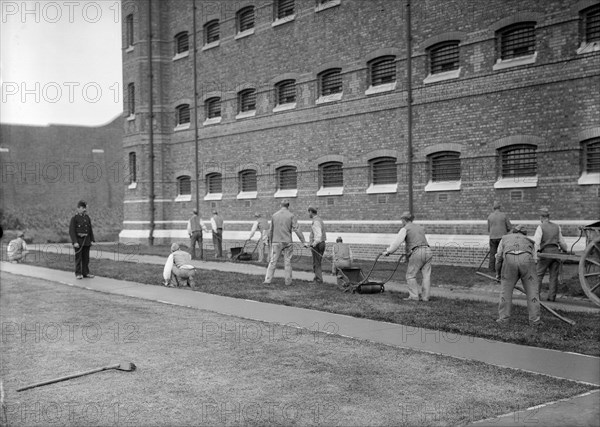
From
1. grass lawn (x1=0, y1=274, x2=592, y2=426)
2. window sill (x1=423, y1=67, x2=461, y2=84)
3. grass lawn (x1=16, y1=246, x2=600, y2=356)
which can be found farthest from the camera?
window sill (x1=423, y1=67, x2=461, y2=84)

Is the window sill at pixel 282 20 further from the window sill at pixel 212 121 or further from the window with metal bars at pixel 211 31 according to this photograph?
the window sill at pixel 212 121

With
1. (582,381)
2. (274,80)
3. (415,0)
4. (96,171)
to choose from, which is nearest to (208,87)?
(274,80)

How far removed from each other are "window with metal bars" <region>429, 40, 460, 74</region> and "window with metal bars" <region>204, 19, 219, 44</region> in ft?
38.2

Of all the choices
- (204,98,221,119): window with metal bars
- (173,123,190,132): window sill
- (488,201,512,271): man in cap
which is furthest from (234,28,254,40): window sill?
(488,201,512,271): man in cap

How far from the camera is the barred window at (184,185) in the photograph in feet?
103

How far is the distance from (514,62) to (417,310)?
962 cm

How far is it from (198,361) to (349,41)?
1697 centimetres

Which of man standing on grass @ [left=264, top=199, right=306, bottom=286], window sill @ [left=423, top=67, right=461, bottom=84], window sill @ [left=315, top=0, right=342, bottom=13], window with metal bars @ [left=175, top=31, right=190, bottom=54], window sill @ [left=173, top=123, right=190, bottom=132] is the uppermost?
window with metal bars @ [left=175, top=31, right=190, bottom=54]

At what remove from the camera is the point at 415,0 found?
21.3 metres

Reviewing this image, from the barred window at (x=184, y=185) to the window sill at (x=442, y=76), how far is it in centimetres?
1370

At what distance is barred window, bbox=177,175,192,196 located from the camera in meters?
31.4

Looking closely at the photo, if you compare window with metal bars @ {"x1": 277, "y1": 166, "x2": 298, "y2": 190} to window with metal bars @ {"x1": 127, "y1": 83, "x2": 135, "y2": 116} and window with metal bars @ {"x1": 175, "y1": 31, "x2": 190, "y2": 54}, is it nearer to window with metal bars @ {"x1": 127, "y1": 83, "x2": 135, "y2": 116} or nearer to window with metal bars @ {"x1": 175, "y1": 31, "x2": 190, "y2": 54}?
window with metal bars @ {"x1": 175, "y1": 31, "x2": 190, "y2": 54}

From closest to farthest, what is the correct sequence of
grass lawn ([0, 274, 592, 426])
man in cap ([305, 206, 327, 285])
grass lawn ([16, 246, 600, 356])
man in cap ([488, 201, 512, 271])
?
grass lawn ([0, 274, 592, 426]) → grass lawn ([16, 246, 600, 356]) → man in cap ([305, 206, 327, 285]) → man in cap ([488, 201, 512, 271])

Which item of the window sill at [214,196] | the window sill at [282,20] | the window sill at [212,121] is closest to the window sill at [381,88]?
the window sill at [282,20]
